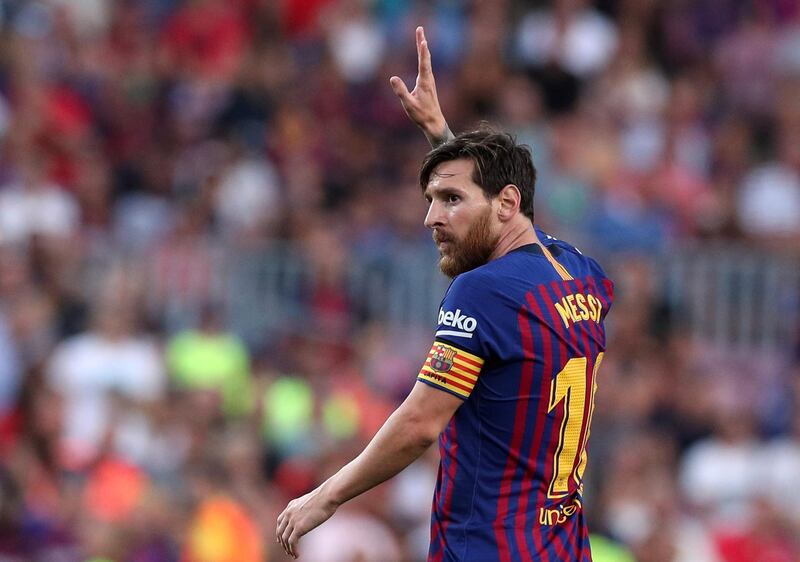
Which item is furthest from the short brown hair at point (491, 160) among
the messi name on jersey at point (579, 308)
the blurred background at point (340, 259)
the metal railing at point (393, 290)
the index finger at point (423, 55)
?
the metal railing at point (393, 290)

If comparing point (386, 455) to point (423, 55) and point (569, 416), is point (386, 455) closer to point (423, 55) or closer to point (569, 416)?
point (569, 416)

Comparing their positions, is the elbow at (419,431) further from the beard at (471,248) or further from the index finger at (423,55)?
the index finger at (423,55)

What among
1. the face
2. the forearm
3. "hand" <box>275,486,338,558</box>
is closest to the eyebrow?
the face

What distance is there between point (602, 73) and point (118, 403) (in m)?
5.69

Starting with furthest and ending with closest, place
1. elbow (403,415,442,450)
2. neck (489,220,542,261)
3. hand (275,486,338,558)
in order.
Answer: neck (489,220,542,261) → hand (275,486,338,558) → elbow (403,415,442,450)

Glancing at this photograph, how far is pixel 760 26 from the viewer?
13594mm

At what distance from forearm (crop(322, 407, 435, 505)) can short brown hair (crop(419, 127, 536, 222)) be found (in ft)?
2.93

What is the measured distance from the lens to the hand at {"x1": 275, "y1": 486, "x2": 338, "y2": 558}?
4.84m

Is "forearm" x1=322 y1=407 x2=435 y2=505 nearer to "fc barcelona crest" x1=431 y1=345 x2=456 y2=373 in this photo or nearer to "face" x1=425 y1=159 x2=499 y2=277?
"fc barcelona crest" x1=431 y1=345 x2=456 y2=373

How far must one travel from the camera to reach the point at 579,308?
5082 mm

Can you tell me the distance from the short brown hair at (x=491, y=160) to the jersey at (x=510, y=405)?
254 mm

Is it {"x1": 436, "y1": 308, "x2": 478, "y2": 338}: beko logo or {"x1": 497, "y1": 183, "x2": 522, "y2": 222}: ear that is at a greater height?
{"x1": 497, "y1": 183, "x2": 522, "y2": 222}: ear

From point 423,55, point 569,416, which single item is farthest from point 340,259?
point 569,416

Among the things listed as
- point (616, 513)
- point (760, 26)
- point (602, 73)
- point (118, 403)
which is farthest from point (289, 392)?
point (760, 26)
